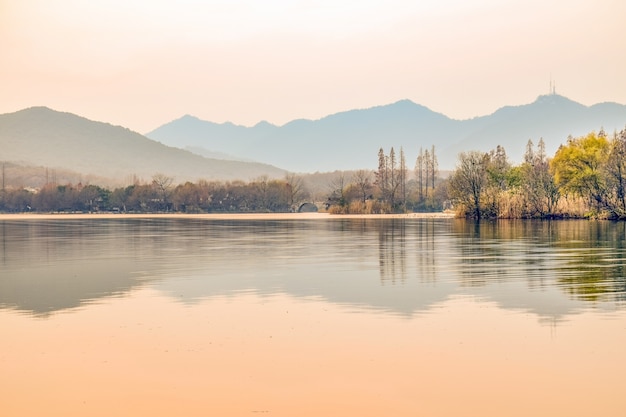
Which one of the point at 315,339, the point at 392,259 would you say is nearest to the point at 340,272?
the point at 392,259

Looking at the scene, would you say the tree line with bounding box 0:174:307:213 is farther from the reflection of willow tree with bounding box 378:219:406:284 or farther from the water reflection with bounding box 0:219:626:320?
the water reflection with bounding box 0:219:626:320

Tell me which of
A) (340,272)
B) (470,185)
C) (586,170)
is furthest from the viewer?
(470,185)

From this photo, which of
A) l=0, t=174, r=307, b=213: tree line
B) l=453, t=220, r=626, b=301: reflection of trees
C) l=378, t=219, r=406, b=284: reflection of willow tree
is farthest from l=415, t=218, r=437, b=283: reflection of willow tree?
l=0, t=174, r=307, b=213: tree line

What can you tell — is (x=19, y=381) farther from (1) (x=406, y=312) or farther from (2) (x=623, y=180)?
(2) (x=623, y=180)

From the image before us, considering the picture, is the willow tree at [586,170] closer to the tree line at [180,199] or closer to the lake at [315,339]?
the lake at [315,339]

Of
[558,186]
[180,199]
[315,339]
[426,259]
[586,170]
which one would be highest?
[586,170]

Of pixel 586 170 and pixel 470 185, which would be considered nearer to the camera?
pixel 586 170

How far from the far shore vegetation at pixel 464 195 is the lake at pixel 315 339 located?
58.1 meters

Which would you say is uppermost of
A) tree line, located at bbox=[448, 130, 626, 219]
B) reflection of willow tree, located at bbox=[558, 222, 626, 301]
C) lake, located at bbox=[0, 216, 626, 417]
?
tree line, located at bbox=[448, 130, 626, 219]

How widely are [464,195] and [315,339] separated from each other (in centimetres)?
8278

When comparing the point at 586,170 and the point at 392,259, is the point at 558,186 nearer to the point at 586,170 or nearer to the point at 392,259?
the point at 586,170

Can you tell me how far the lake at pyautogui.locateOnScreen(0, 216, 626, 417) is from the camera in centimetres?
1130

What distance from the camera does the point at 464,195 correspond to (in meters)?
95.8

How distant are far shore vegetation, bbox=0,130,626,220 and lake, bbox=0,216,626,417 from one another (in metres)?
58.1
